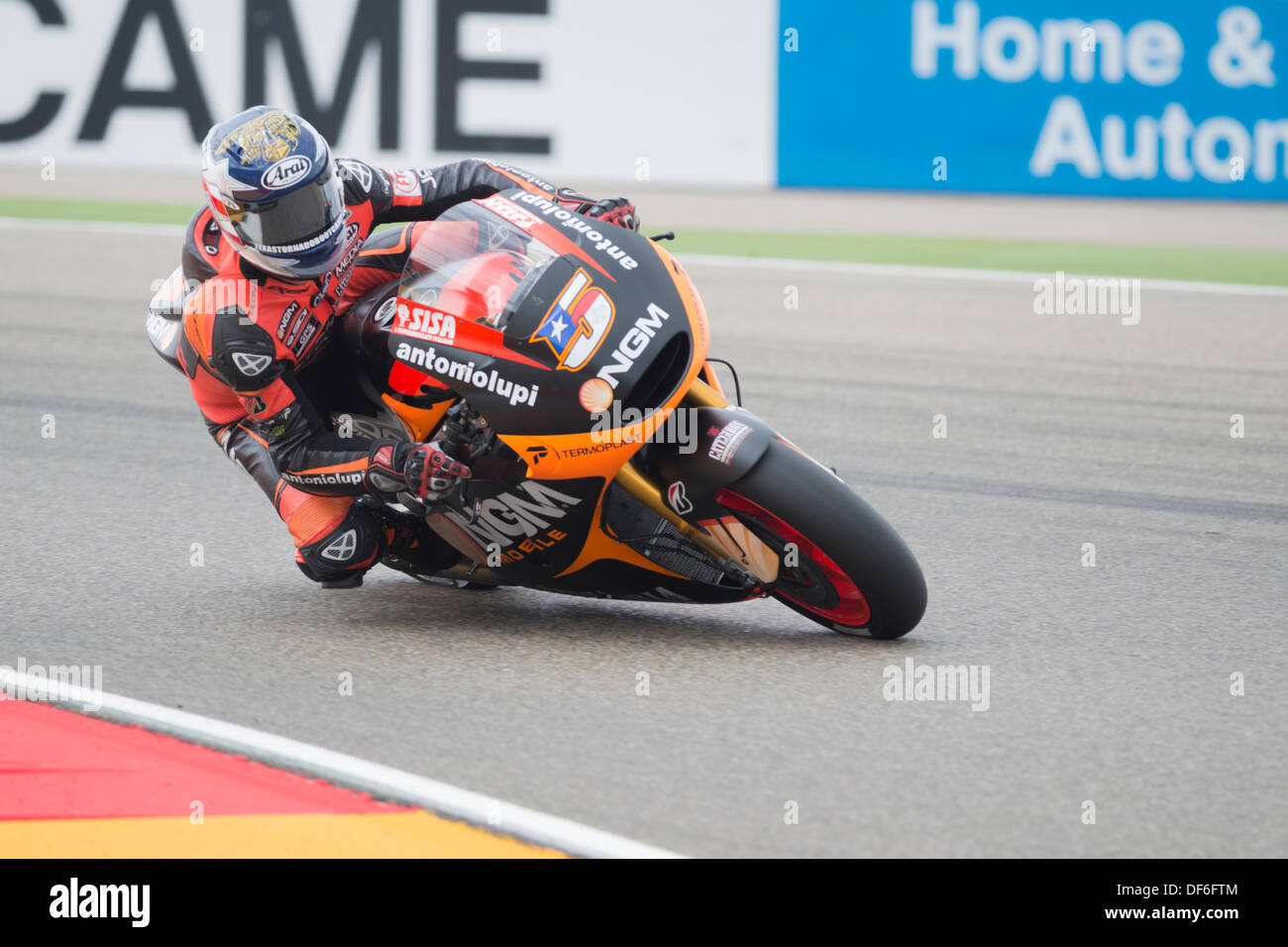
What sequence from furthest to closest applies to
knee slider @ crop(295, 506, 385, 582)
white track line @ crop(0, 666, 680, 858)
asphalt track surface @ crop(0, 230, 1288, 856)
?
knee slider @ crop(295, 506, 385, 582) → asphalt track surface @ crop(0, 230, 1288, 856) → white track line @ crop(0, 666, 680, 858)

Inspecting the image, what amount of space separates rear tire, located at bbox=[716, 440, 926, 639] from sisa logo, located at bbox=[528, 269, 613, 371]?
50 centimetres

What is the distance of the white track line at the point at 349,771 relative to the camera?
10.9 ft

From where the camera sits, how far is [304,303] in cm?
437

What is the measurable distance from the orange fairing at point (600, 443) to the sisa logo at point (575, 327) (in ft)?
0.62

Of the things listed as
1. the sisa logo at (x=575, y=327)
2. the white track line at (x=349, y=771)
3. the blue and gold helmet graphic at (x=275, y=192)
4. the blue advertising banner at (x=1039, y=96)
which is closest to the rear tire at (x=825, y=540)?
the sisa logo at (x=575, y=327)

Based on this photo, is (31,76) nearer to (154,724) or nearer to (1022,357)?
(1022,357)

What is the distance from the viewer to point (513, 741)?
3.84 meters

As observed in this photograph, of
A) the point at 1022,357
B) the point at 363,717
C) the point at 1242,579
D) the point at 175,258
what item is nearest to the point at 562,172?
the point at 175,258

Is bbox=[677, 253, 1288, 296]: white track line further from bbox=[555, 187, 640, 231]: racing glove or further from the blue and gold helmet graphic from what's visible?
the blue and gold helmet graphic

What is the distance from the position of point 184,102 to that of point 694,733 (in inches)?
558

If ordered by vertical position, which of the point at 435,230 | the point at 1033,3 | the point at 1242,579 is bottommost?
the point at 1242,579

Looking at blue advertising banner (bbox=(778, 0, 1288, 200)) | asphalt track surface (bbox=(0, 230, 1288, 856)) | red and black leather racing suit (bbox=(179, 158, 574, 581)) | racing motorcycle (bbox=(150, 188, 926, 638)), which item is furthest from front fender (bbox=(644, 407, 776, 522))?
blue advertising banner (bbox=(778, 0, 1288, 200))

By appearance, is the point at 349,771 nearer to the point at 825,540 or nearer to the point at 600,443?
the point at 600,443

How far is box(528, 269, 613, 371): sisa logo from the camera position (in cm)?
403
